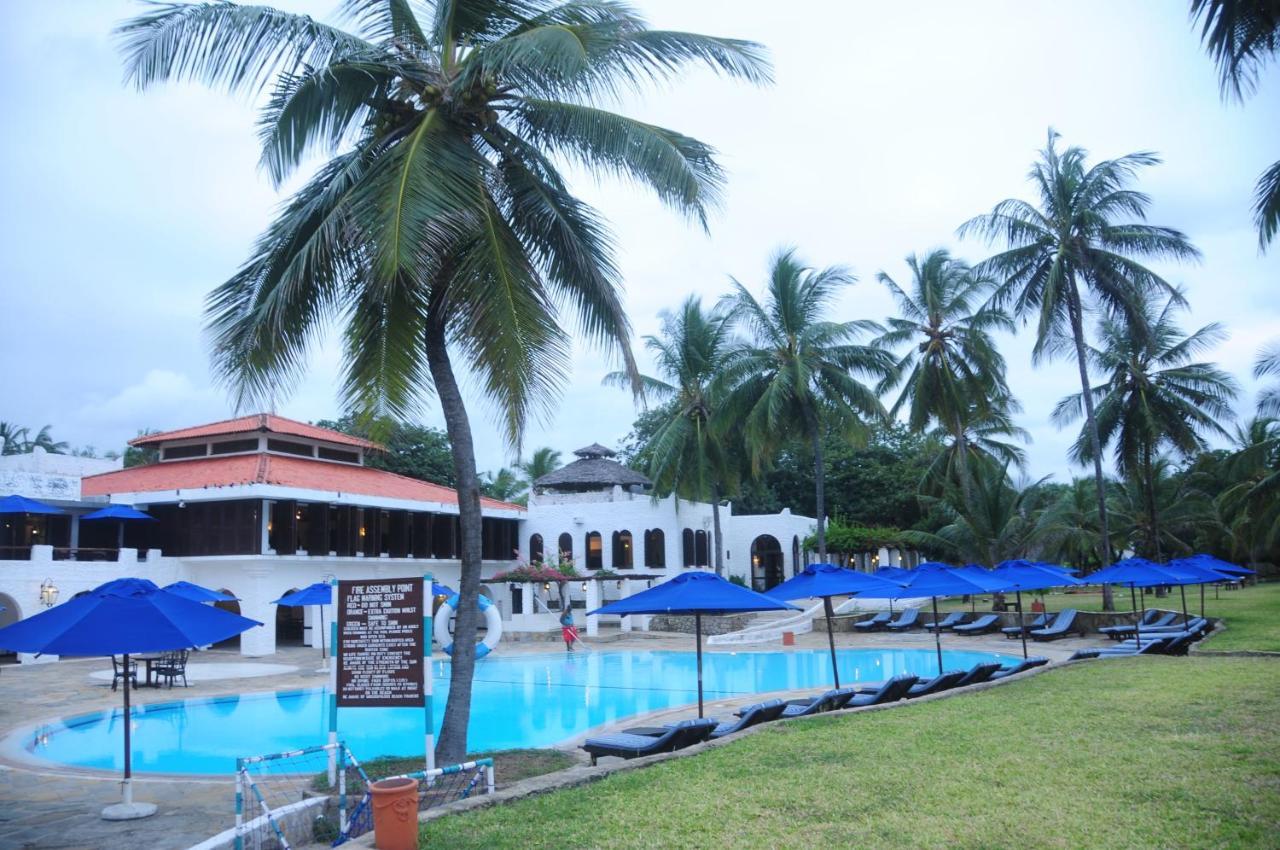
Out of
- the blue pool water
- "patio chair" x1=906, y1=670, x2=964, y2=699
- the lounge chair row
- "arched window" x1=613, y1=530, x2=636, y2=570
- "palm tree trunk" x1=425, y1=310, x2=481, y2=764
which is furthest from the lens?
"arched window" x1=613, y1=530, x2=636, y2=570

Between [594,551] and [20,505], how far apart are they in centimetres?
2031

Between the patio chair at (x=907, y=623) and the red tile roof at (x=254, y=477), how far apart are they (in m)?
14.3

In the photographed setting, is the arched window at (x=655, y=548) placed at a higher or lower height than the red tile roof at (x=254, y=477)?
lower

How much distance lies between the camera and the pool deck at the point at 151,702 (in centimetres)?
819

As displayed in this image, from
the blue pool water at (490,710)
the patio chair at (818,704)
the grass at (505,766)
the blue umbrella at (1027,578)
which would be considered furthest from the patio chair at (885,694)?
the blue umbrella at (1027,578)

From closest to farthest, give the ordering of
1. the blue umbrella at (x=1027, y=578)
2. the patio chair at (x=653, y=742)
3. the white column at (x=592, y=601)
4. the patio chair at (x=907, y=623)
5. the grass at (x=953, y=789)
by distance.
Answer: the grass at (x=953, y=789), the patio chair at (x=653, y=742), the blue umbrella at (x=1027, y=578), the patio chair at (x=907, y=623), the white column at (x=592, y=601)

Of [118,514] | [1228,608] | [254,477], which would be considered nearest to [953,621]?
[1228,608]

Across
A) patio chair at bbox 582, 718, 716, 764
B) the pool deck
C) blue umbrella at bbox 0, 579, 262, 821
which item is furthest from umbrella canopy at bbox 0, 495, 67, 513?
patio chair at bbox 582, 718, 716, 764

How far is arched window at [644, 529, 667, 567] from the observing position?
38.7 metres

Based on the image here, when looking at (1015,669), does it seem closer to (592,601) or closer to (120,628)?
(120,628)

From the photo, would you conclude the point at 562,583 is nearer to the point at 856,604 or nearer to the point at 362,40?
the point at 856,604

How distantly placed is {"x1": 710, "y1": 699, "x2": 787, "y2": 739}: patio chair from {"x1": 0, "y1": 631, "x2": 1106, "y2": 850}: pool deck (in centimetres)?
175

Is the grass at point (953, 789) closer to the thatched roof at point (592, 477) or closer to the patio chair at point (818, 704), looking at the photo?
the patio chair at point (818, 704)

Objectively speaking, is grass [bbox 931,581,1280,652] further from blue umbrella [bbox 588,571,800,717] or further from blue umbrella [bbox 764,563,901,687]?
blue umbrella [bbox 588,571,800,717]
